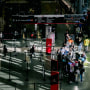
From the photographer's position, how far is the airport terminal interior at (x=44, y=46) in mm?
13172

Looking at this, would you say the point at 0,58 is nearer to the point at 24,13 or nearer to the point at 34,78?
the point at 34,78

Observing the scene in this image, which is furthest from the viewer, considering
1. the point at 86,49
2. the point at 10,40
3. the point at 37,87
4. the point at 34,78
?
the point at 10,40

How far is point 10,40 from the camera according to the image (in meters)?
26.4

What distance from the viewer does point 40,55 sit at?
19438 mm

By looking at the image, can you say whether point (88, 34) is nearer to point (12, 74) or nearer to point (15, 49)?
point (15, 49)

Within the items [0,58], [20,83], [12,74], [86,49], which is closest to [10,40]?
[0,58]

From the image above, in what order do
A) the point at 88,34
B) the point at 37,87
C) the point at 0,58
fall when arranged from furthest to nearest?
the point at 88,34 → the point at 0,58 → the point at 37,87

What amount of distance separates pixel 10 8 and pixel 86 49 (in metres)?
13.7

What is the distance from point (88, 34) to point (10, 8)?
10.9 meters

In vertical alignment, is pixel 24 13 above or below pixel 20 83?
above

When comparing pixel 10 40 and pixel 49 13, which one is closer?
pixel 10 40

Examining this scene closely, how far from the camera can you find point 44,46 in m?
22.8

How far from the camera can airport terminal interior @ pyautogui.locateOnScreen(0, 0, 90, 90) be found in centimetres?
1317

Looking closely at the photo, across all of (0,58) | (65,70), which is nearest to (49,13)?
(0,58)
